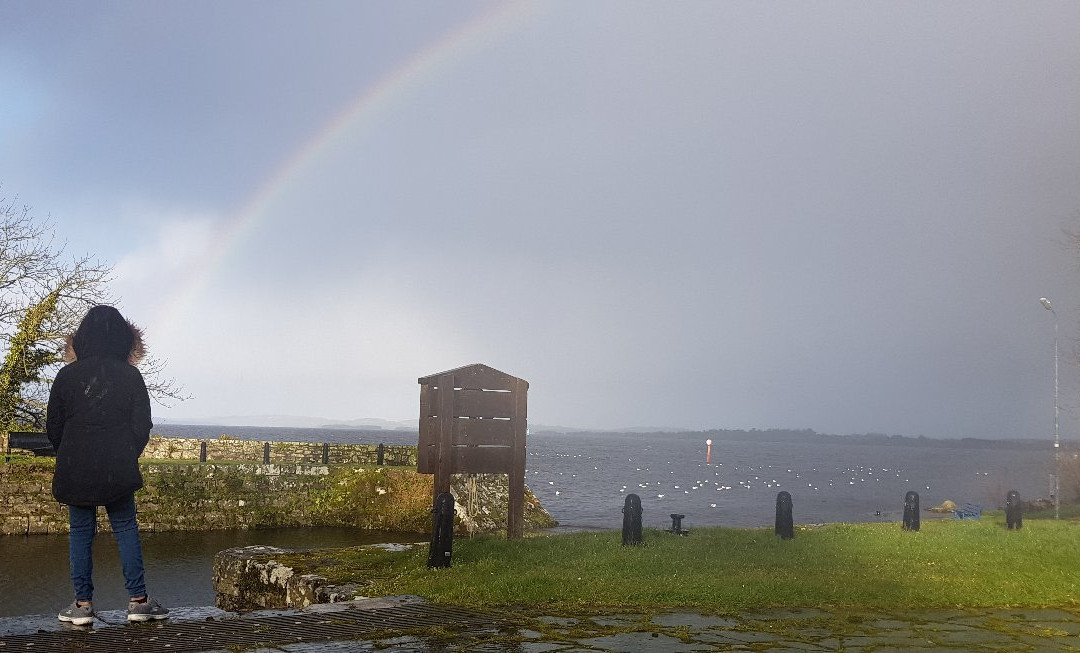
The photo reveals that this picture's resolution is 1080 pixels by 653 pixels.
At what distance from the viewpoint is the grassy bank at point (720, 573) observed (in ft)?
27.3

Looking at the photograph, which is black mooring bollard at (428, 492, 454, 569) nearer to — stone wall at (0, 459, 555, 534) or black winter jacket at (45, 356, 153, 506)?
black winter jacket at (45, 356, 153, 506)

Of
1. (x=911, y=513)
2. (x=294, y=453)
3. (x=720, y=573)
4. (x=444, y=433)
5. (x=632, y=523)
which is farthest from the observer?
(x=294, y=453)

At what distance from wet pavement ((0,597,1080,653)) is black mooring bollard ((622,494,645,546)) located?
4.44m

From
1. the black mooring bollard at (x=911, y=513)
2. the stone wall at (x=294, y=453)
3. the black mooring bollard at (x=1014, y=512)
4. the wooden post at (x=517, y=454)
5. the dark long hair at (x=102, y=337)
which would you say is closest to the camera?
the dark long hair at (x=102, y=337)

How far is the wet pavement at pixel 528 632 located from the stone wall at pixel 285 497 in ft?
55.6

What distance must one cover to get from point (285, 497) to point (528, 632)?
80.0ft

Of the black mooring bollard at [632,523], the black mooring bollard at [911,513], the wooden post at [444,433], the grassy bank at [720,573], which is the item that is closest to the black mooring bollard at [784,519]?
the grassy bank at [720,573]

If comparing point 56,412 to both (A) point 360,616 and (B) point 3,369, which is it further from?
(B) point 3,369

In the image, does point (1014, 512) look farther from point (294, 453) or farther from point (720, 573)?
point (294, 453)

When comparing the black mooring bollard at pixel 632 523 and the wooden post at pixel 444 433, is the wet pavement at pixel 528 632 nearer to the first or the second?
the black mooring bollard at pixel 632 523

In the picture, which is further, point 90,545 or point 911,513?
point 911,513

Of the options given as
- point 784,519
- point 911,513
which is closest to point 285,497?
point 784,519

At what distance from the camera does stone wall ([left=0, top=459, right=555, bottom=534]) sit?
25969mm

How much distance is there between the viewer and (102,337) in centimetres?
690
